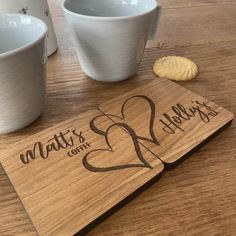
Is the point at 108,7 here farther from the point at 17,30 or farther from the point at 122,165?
the point at 122,165

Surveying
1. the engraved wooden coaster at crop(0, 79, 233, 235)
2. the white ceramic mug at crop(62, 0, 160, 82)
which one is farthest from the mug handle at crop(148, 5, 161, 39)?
the engraved wooden coaster at crop(0, 79, 233, 235)

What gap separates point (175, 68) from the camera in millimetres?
444

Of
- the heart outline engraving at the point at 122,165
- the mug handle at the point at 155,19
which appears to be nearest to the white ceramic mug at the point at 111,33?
the mug handle at the point at 155,19

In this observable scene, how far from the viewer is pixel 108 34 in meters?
0.36

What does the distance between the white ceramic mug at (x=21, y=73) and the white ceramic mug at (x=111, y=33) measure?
0.06 m

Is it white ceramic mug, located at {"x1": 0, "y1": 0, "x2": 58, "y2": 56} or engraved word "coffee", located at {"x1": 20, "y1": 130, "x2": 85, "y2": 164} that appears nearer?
engraved word "coffee", located at {"x1": 20, "y1": 130, "x2": 85, "y2": 164}

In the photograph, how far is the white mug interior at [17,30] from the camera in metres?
0.35

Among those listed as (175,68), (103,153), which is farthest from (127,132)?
(175,68)

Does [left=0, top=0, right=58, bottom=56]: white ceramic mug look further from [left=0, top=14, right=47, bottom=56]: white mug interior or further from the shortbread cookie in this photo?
the shortbread cookie

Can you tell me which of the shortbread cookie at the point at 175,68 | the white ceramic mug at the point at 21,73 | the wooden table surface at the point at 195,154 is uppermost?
the white ceramic mug at the point at 21,73

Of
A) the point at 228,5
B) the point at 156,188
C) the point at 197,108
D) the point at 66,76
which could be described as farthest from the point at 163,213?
the point at 228,5

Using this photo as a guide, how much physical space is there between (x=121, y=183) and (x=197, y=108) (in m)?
0.15

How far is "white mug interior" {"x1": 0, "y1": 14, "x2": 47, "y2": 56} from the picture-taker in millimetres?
349

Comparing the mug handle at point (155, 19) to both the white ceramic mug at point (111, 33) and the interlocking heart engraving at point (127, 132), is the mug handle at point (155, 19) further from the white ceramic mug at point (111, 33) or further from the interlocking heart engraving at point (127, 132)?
the interlocking heart engraving at point (127, 132)
